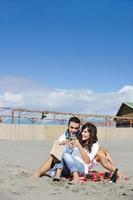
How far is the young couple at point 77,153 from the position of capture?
7418 mm

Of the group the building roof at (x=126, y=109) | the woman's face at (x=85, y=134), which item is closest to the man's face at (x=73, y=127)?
the woman's face at (x=85, y=134)

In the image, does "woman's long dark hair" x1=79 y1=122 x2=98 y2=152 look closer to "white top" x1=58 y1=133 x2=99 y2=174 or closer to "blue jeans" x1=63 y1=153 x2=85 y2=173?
"white top" x1=58 y1=133 x2=99 y2=174

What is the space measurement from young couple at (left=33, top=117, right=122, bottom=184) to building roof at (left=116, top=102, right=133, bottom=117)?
52.3 m

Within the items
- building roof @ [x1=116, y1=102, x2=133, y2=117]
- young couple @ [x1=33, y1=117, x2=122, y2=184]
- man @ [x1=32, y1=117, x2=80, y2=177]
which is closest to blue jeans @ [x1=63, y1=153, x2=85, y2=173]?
young couple @ [x1=33, y1=117, x2=122, y2=184]

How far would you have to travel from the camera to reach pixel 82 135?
760 centimetres

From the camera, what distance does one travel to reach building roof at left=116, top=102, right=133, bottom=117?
197 feet

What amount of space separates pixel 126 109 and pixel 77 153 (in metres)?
54.4

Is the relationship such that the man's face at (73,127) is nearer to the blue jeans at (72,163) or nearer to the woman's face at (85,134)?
the woman's face at (85,134)

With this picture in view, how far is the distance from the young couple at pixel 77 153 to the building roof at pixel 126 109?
172 ft

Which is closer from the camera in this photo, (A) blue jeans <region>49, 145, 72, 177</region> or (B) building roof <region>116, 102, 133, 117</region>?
(A) blue jeans <region>49, 145, 72, 177</region>

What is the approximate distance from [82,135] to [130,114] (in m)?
53.0

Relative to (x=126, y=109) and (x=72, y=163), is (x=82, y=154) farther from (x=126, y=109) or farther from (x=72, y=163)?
(x=126, y=109)

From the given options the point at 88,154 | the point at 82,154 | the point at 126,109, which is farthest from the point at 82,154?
the point at 126,109

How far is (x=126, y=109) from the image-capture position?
61344 millimetres
